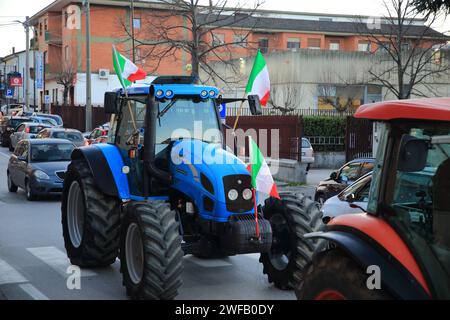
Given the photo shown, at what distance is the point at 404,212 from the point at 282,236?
375 centimetres

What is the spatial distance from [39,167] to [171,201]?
1023 centimetres

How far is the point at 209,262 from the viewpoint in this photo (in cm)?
944

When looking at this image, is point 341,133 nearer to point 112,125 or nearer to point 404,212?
point 112,125

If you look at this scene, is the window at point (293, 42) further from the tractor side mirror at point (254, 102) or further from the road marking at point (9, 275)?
the road marking at point (9, 275)

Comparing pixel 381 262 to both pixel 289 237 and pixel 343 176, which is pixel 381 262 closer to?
pixel 289 237

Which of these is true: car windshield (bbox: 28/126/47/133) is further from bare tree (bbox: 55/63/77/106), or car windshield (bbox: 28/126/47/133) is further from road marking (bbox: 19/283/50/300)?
road marking (bbox: 19/283/50/300)

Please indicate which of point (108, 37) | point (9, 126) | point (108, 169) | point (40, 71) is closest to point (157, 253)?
point (108, 169)

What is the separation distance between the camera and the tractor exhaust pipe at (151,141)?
7949mm

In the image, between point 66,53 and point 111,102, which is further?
point 66,53

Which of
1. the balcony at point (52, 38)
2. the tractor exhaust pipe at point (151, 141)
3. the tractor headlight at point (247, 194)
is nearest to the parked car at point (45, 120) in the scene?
the balcony at point (52, 38)

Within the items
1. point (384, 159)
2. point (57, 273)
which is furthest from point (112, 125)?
point (384, 159)

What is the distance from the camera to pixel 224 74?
43281mm

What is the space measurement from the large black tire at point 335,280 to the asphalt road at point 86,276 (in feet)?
10.2

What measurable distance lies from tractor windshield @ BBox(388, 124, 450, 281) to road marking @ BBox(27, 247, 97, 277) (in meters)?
5.63
